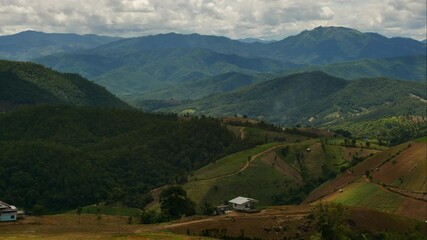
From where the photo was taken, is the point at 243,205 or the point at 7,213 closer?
the point at 7,213

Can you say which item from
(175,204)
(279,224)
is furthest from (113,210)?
(279,224)

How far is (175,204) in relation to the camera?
147250 millimetres

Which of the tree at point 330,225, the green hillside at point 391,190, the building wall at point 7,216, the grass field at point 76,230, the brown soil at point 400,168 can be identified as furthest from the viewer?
the brown soil at point 400,168

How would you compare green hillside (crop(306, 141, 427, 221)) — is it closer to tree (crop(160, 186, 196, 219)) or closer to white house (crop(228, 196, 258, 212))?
white house (crop(228, 196, 258, 212))

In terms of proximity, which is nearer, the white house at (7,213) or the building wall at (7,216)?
the building wall at (7,216)

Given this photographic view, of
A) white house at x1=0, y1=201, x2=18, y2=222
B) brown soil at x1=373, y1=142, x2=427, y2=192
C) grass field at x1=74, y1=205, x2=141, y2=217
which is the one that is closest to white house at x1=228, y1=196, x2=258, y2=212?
grass field at x1=74, y1=205, x2=141, y2=217

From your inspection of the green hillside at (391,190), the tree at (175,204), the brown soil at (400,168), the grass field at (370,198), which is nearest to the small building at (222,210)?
the tree at (175,204)

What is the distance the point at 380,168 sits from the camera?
200 m

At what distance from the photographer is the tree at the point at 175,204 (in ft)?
479

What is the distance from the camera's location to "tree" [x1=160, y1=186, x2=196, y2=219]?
14600cm

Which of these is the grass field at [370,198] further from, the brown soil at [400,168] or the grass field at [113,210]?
the grass field at [113,210]

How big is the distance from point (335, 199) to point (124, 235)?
98.3 meters

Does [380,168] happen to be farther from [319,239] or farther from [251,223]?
[319,239]

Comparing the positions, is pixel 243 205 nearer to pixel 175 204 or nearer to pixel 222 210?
pixel 222 210
